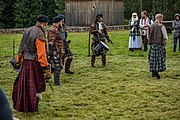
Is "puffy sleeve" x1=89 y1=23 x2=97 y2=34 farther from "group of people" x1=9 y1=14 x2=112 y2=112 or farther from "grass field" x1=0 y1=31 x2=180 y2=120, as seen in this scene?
"group of people" x1=9 y1=14 x2=112 y2=112

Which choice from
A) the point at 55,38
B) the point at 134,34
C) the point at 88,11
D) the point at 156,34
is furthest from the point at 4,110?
the point at 88,11

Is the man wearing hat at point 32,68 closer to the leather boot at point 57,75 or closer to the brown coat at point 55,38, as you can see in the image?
the brown coat at point 55,38

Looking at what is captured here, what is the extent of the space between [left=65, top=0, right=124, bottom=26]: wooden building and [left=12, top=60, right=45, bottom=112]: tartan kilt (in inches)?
934

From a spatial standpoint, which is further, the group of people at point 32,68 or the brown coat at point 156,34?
the brown coat at point 156,34

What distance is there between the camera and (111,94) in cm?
877

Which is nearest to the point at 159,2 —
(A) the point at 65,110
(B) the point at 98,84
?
(B) the point at 98,84

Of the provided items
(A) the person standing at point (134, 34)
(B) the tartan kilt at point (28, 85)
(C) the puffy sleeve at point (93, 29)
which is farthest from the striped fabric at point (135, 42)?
(B) the tartan kilt at point (28, 85)

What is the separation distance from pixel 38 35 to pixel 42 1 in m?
30.2

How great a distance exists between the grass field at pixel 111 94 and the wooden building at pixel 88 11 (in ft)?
55.0

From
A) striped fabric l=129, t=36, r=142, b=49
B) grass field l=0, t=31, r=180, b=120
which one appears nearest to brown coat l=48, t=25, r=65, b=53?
grass field l=0, t=31, r=180, b=120

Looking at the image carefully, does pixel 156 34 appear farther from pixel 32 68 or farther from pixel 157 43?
pixel 32 68

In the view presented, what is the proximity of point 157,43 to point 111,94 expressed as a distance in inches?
87.1

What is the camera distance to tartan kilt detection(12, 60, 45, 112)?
698 centimetres

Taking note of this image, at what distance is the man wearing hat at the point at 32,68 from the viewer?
6930 millimetres
